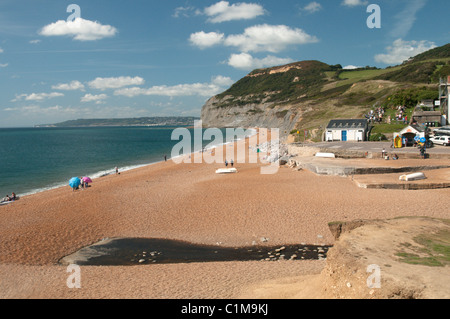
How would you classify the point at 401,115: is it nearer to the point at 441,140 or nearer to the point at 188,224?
the point at 441,140

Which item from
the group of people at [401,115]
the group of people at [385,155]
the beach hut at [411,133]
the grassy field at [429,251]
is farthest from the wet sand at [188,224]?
the group of people at [401,115]

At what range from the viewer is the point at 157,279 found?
10070mm

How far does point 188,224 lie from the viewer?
613 inches

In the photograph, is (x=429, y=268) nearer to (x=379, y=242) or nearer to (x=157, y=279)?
(x=379, y=242)

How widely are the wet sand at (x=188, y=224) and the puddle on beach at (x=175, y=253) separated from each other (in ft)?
1.67

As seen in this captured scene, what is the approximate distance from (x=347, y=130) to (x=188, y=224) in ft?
82.8

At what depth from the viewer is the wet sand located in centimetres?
975

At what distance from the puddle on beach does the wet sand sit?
0.51m

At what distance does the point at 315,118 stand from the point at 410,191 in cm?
3772

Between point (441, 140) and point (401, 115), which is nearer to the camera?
point (441, 140)

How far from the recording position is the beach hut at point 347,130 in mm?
34625

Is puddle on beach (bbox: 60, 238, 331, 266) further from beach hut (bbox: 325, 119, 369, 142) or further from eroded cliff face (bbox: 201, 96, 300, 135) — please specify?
eroded cliff face (bbox: 201, 96, 300, 135)

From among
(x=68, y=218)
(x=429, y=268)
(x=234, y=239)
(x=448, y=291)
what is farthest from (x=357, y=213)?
(x=68, y=218)

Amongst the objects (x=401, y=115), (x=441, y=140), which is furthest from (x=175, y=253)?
(x=401, y=115)
